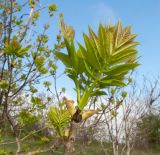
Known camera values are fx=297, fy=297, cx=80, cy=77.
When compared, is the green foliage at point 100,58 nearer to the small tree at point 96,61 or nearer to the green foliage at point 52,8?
the small tree at point 96,61

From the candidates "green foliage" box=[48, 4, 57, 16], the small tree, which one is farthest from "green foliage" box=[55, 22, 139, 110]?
"green foliage" box=[48, 4, 57, 16]

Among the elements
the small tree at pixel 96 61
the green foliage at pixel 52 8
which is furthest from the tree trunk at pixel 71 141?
the green foliage at pixel 52 8

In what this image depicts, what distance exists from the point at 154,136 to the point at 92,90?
24.1 meters

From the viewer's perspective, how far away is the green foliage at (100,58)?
782mm

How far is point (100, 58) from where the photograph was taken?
2.61 feet

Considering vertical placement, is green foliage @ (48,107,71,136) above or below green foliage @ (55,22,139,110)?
below

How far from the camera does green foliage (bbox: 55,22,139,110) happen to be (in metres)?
0.78

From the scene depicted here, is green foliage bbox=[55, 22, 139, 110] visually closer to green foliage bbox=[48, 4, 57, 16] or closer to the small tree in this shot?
the small tree

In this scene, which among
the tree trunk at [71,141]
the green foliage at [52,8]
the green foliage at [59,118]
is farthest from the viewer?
the green foliage at [52,8]

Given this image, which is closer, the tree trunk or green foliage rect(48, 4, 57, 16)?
the tree trunk

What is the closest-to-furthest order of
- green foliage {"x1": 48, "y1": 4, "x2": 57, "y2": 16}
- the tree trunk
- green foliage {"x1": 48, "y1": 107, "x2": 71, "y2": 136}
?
1. the tree trunk
2. green foliage {"x1": 48, "y1": 107, "x2": 71, "y2": 136}
3. green foliage {"x1": 48, "y1": 4, "x2": 57, "y2": 16}

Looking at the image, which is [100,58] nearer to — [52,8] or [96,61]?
[96,61]

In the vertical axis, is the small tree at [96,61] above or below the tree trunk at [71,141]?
above

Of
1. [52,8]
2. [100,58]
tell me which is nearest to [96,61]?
[100,58]
